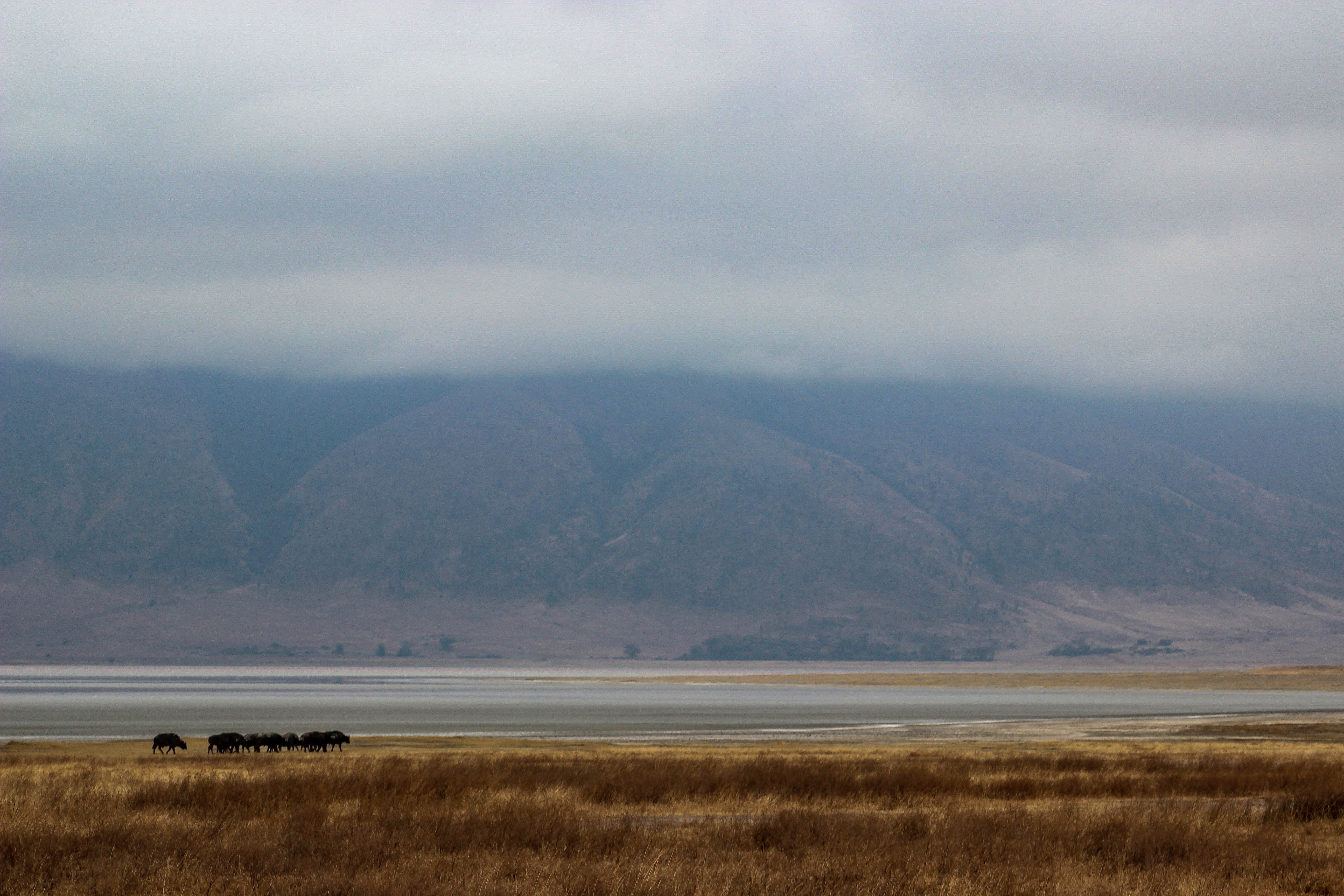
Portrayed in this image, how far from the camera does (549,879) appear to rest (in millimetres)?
18719

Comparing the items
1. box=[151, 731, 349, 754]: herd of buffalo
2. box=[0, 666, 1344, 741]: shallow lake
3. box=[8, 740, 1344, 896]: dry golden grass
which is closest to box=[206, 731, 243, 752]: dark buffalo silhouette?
box=[151, 731, 349, 754]: herd of buffalo

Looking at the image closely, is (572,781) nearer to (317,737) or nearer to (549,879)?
(549,879)

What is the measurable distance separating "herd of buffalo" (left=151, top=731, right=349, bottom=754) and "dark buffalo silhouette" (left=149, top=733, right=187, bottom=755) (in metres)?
0.02

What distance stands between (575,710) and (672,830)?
99137mm

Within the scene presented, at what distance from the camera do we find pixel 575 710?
123000 mm

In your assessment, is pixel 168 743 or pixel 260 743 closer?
pixel 168 743

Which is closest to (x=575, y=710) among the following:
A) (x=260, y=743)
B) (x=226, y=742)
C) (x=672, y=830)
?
(x=260, y=743)

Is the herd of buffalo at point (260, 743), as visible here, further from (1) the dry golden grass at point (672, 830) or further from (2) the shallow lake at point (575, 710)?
(2) the shallow lake at point (575, 710)

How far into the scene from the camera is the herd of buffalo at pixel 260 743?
5834 centimetres

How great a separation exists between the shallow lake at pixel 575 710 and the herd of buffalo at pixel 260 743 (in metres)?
17.3

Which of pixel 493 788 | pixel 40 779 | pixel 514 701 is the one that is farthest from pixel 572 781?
pixel 514 701

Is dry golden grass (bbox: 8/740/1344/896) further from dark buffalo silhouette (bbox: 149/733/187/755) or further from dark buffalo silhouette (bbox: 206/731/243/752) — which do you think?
dark buffalo silhouette (bbox: 149/733/187/755)

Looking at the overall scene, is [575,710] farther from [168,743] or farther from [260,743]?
[168,743]

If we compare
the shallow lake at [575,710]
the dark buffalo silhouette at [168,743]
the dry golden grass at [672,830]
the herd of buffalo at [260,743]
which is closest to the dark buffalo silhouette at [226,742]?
the herd of buffalo at [260,743]
